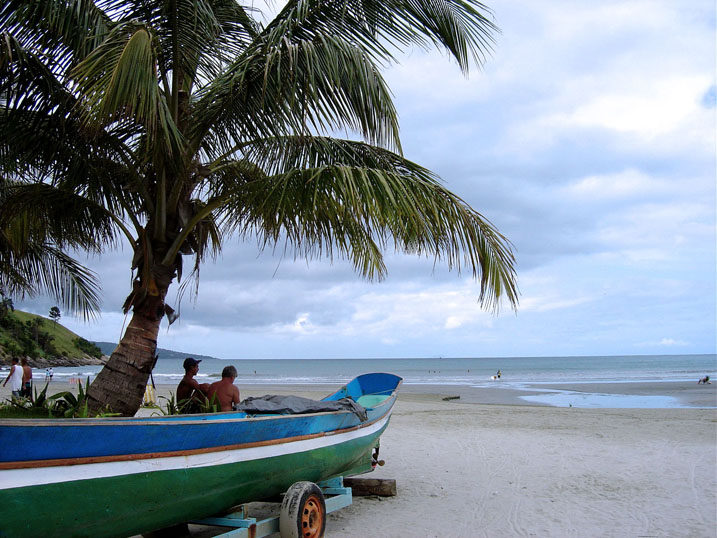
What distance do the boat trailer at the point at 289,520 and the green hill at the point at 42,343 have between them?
5437cm

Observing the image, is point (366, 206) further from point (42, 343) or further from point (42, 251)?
point (42, 343)

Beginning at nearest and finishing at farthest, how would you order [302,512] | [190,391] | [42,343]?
1. [302,512]
2. [190,391]
3. [42,343]

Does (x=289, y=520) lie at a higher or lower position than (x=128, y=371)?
lower

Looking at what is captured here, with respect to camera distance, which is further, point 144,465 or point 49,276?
point 49,276

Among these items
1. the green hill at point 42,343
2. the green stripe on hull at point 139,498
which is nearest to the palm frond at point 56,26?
the green stripe on hull at point 139,498

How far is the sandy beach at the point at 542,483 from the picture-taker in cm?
527

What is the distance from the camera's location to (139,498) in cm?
326

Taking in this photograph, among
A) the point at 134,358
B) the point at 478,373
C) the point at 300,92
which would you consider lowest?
the point at 478,373

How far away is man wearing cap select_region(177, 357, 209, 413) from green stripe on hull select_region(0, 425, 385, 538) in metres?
1.35

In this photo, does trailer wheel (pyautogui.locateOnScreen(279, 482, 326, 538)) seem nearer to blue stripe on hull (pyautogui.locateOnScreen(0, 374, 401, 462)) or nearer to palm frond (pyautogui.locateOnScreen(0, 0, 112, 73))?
blue stripe on hull (pyautogui.locateOnScreen(0, 374, 401, 462))

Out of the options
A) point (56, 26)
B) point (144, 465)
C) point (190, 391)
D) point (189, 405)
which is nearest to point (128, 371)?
point (189, 405)

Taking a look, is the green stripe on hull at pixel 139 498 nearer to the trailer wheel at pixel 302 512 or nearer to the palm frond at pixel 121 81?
the trailer wheel at pixel 302 512

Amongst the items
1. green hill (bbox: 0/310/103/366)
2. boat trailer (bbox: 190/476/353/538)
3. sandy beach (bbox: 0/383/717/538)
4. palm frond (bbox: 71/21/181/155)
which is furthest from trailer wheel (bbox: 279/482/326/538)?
green hill (bbox: 0/310/103/366)

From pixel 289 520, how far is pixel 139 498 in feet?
4.19
